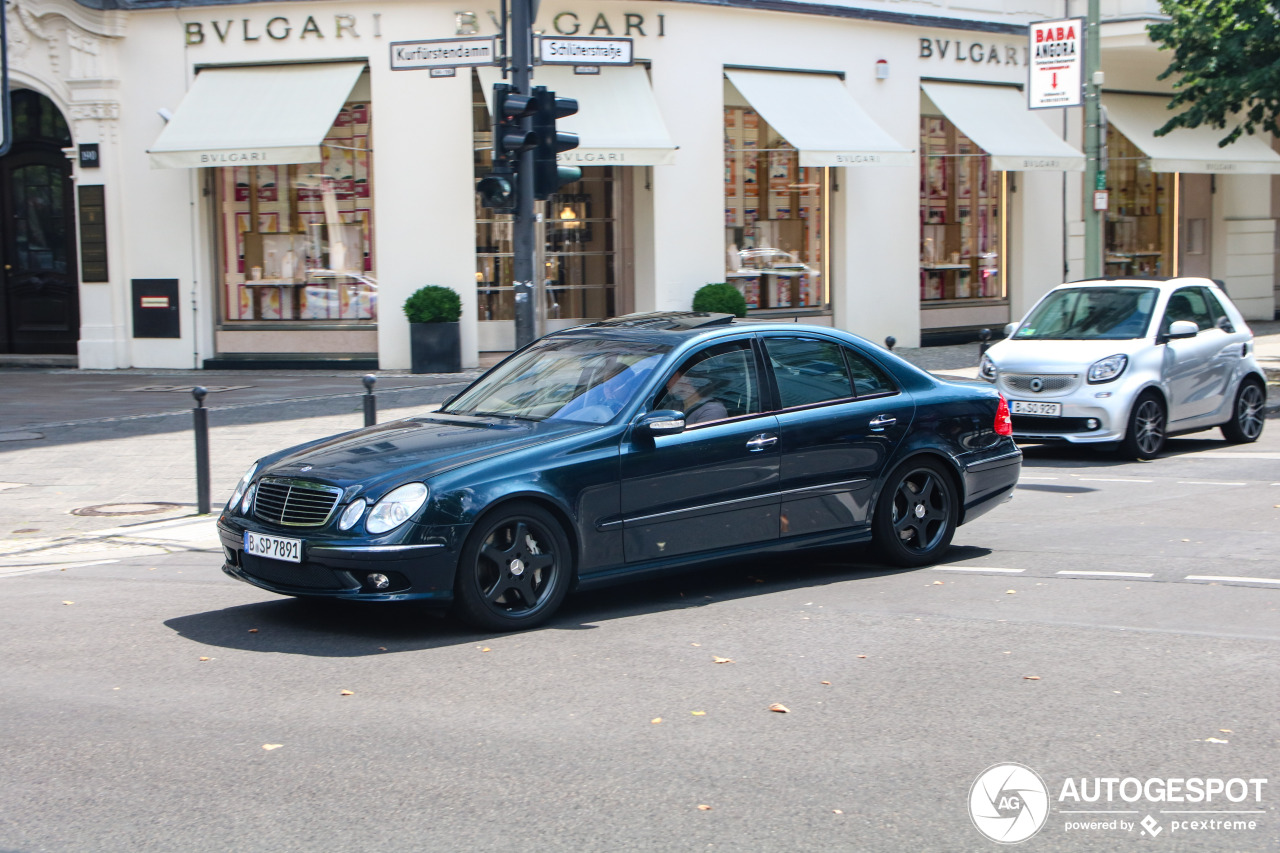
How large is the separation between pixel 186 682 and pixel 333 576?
2.68 feet

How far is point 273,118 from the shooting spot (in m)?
19.8

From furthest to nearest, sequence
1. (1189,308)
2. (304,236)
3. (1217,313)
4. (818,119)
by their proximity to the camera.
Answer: (818,119), (304,236), (1217,313), (1189,308)

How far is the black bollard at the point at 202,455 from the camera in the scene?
10281 millimetres

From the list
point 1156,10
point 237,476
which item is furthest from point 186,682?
point 1156,10

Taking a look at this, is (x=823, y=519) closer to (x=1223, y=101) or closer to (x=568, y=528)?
(x=568, y=528)

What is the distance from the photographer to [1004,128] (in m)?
24.0

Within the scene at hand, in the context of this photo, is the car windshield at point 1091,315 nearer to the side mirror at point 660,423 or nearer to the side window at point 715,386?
the side window at point 715,386

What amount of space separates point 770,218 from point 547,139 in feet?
36.1

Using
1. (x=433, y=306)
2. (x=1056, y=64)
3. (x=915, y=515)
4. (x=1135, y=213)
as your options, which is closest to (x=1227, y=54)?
(x=1056, y=64)

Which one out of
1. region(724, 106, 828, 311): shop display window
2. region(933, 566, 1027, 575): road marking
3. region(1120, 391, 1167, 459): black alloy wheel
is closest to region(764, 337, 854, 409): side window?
region(933, 566, 1027, 575): road marking

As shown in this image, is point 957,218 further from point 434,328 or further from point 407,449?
point 407,449

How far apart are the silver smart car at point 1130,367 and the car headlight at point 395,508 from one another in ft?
25.9

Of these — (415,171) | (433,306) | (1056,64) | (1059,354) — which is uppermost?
(1056,64)

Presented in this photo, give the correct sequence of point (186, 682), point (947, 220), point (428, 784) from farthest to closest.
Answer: point (947, 220), point (186, 682), point (428, 784)
